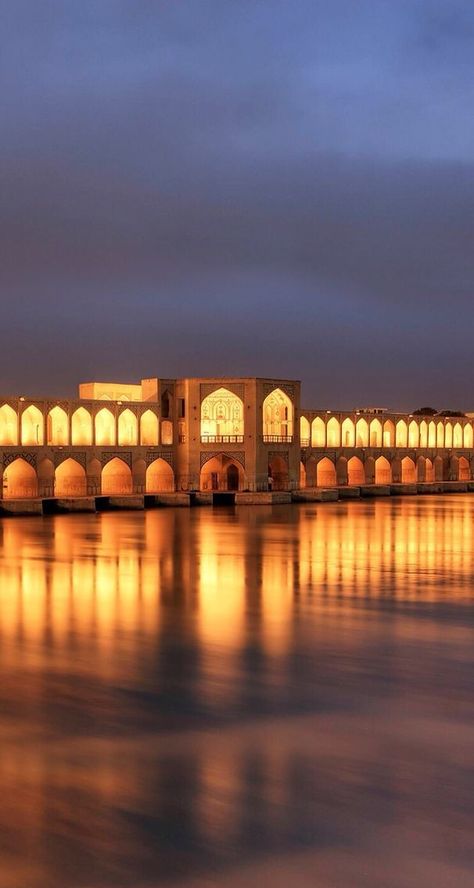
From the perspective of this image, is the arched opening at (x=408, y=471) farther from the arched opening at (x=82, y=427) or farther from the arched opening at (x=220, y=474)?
the arched opening at (x=82, y=427)

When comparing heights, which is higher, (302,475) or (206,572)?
(302,475)

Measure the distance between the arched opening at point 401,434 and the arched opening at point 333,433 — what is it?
3976 millimetres

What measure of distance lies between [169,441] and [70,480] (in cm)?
335

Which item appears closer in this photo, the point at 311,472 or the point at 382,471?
the point at 311,472

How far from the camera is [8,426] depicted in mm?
24938

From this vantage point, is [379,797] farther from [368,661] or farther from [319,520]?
[319,520]

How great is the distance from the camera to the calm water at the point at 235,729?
4109 millimetres

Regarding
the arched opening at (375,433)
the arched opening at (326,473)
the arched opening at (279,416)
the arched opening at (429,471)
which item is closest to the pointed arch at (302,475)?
the arched opening at (326,473)

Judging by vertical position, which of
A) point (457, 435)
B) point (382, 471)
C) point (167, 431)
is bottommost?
point (382, 471)

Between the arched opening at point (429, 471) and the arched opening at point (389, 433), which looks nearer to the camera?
the arched opening at point (389, 433)

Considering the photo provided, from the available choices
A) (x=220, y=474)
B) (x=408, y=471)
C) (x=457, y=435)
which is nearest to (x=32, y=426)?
(x=220, y=474)

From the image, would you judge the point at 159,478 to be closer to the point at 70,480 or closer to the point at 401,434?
the point at 70,480

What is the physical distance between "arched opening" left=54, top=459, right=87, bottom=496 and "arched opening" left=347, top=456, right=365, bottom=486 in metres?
11.4

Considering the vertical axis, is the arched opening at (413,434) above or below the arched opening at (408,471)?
above
